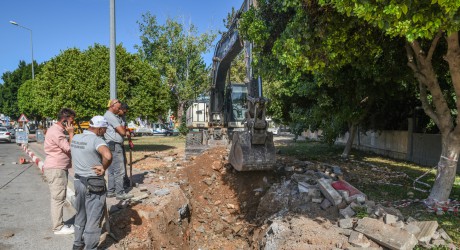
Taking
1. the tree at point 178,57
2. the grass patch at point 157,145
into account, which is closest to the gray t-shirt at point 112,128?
the grass patch at point 157,145

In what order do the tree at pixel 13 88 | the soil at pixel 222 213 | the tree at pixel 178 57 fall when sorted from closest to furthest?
the soil at pixel 222 213 → the tree at pixel 178 57 → the tree at pixel 13 88

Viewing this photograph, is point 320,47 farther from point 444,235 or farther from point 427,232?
point 444,235

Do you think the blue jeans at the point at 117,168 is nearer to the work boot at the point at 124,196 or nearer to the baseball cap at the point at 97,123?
the work boot at the point at 124,196

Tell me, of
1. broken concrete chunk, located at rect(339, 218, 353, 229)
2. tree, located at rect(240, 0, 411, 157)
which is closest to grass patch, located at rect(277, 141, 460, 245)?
Result: broken concrete chunk, located at rect(339, 218, 353, 229)

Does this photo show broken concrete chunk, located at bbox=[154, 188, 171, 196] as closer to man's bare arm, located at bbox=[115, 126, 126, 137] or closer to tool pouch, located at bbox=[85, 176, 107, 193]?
man's bare arm, located at bbox=[115, 126, 126, 137]

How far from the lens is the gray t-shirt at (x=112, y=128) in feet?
22.4

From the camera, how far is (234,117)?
1417 centimetres

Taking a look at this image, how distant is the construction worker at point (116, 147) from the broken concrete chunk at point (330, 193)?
3.75 metres

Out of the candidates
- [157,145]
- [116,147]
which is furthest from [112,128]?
[157,145]

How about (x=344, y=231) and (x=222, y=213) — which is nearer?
(x=344, y=231)

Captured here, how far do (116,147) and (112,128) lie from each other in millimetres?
388

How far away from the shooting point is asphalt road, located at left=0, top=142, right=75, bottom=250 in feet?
17.1

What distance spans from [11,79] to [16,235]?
52019 millimetres

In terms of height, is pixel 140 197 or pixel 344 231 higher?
pixel 140 197
